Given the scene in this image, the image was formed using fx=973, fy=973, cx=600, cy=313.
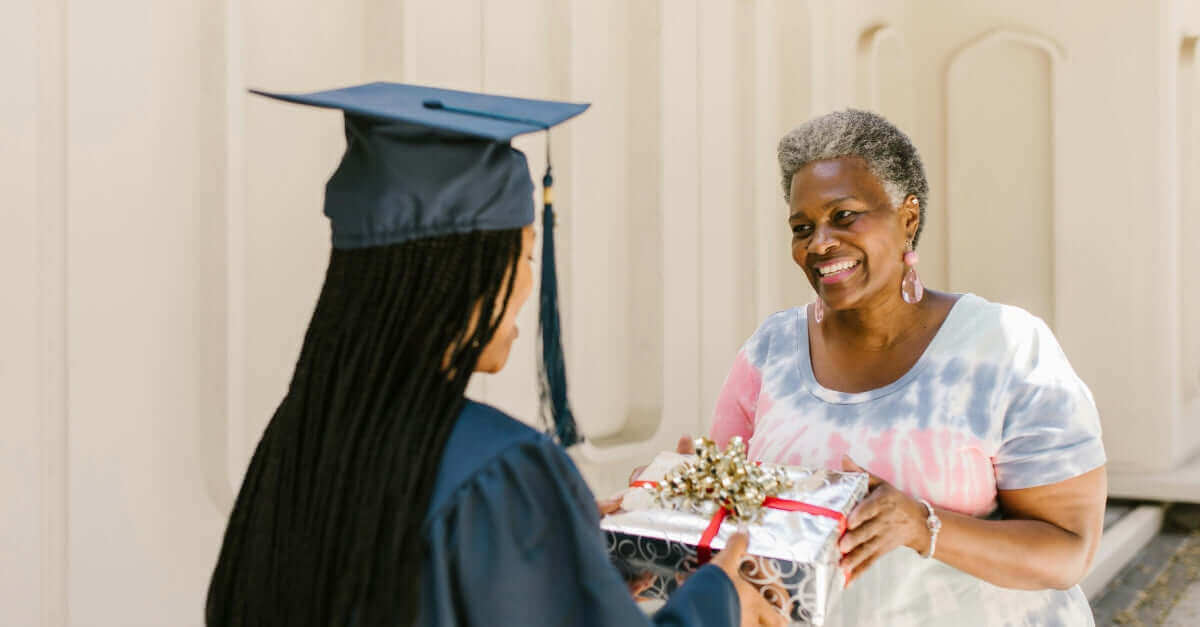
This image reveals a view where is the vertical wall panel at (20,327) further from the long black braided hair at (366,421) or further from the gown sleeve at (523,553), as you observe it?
the gown sleeve at (523,553)

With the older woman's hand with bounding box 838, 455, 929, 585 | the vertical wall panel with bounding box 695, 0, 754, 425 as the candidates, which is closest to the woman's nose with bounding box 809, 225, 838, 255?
the older woman's hand with bounding box 838, 455, 929, 585

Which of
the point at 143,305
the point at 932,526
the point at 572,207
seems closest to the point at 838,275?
the point at 932,526

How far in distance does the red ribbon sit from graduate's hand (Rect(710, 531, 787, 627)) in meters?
0.04

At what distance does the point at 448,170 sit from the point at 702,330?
281 cm

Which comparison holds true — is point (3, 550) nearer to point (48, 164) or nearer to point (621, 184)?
point (48, 164)

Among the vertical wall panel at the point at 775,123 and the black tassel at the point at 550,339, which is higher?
the vertical wall panel at the point at 775,123

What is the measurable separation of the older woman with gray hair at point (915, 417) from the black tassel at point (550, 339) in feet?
1.72

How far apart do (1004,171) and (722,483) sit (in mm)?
4937

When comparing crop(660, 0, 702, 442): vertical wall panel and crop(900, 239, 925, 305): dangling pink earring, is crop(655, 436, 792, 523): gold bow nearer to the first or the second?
crop(900, 239, 925, 305): dangling pink earring

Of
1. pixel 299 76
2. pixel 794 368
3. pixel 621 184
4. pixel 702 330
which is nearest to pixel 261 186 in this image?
pixel 299 76

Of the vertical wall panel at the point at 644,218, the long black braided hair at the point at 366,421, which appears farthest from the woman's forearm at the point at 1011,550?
the vertical wall panel at the point at 644,218

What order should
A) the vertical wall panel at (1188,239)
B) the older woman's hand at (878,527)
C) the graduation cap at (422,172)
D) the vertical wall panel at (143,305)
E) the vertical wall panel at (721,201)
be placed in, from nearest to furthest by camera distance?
the graduation cap at (422,172) → the older woman's hand at (878,527) → the vertical wall panel at (143,305) → the vertical wall panel at (721,201) → the vertical wall panel at (1188,239)

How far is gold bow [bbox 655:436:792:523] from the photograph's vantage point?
5.44ft

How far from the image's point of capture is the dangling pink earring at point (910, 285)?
2.12 metres
